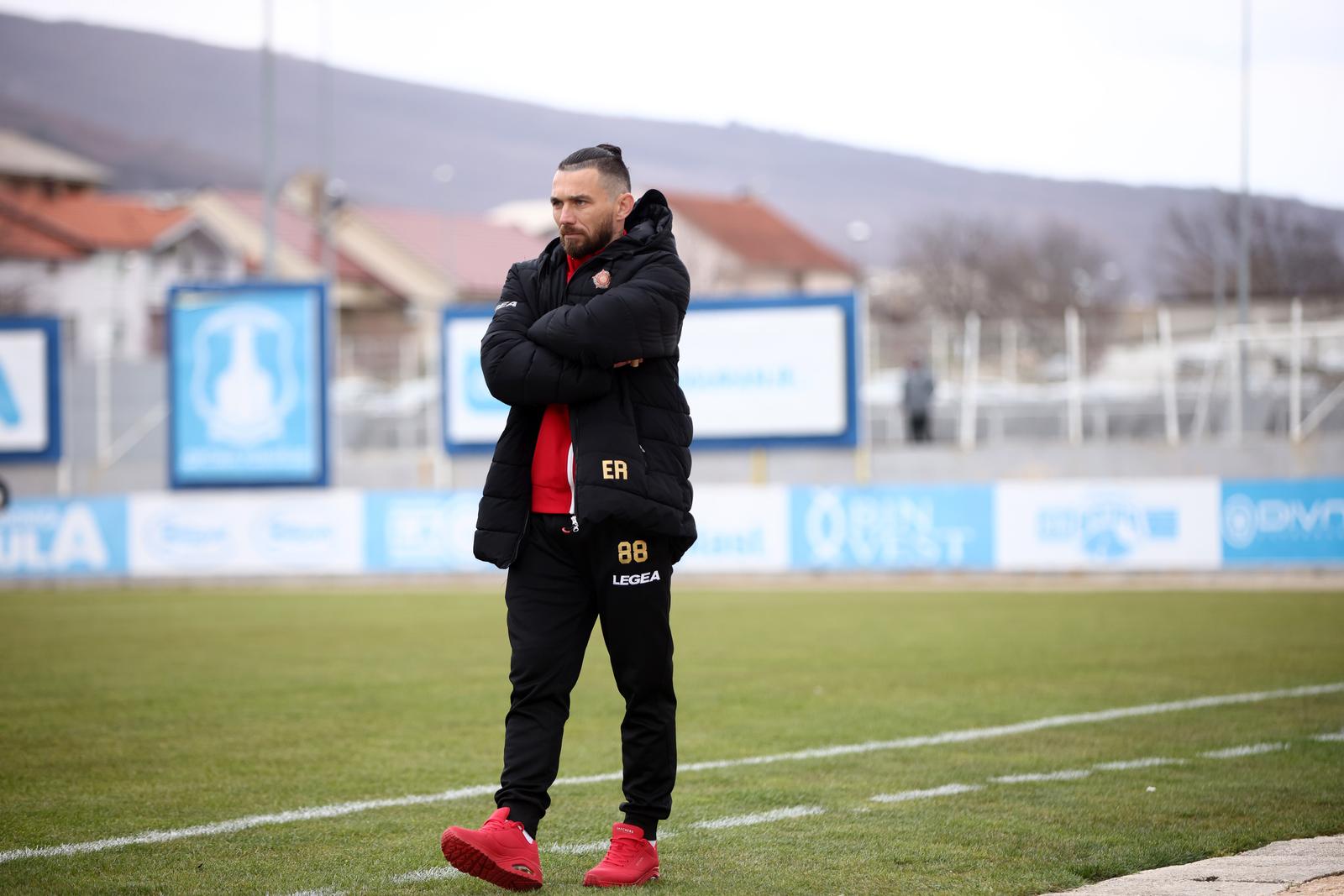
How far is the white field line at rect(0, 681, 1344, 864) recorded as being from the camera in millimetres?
5801

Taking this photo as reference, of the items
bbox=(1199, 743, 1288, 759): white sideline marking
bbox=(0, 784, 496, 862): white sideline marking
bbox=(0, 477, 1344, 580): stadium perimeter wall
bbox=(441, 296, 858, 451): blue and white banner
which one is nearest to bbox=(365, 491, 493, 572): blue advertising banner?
→ bbox=(0, 477, 1344, 580): stadium perimeter wall

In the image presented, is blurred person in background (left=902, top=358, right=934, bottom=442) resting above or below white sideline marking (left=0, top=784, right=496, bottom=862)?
above

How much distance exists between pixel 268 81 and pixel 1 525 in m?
11.5

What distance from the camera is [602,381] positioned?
5078mm

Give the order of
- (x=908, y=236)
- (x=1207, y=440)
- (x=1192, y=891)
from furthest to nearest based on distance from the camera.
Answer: (x=908, y=236)
(x=1207, y=440)
(x=1192, y=891)

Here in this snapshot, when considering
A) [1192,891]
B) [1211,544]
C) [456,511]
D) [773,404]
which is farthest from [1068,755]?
[773,404]

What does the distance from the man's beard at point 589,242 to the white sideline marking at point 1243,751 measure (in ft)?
13.0

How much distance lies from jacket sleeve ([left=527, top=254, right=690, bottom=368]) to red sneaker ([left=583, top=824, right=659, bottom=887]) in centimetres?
144

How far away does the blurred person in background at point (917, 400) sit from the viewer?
28328 mm

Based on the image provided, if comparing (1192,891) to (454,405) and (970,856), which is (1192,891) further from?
(454,405)

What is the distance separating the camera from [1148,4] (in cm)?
3416

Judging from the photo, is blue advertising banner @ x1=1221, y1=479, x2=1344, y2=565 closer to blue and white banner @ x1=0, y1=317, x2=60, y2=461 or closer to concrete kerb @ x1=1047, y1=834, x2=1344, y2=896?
concrete kerb @ x1=1047, y1=834, x2=1344, y2=896

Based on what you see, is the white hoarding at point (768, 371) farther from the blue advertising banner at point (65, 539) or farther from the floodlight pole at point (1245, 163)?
the floodlight pole at point (1245, 163)

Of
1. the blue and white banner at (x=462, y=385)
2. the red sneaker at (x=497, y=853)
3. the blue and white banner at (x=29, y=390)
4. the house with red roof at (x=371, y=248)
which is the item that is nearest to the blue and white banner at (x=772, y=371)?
the blue and white banner at (x=462, y=385)
